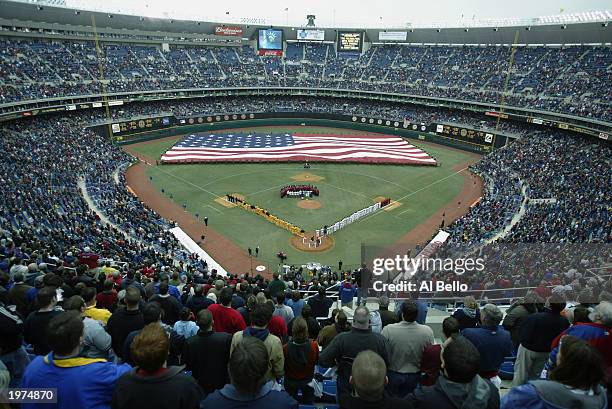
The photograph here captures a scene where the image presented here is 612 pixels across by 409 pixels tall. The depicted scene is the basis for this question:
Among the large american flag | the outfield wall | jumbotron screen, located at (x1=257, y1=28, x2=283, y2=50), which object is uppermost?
jumbotron screen, located at (x1=257, y1=28, x2=283, y2=50)

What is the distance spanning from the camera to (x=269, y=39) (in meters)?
74.5

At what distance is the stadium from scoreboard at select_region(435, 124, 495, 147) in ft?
0.91

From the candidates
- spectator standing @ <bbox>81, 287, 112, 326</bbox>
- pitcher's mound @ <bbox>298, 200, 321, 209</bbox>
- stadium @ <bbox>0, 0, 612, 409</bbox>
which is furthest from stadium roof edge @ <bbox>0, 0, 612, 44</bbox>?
spectator standing @ <bbox>81, 287, 112, 326</bbox>

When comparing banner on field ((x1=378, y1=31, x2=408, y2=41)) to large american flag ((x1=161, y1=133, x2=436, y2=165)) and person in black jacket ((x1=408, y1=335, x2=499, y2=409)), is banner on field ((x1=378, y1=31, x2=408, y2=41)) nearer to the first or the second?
large american flag ((x1=161, y1=133, x2=436, y2=165))

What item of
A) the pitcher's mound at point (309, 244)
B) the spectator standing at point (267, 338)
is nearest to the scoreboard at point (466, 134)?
the pitcher's mound at point (309, 244)

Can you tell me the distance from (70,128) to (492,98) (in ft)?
169

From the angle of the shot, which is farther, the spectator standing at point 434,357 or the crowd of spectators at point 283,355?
the spectator standing at point 434,357

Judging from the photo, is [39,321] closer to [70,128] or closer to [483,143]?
[70,128]

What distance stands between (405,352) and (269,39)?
76816 millimetres

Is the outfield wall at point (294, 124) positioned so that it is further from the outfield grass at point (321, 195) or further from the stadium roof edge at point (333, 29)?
the stadium roof edge at point (333, 29)

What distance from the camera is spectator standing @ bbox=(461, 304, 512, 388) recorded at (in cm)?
546

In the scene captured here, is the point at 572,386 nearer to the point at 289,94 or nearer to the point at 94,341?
the point at 94,341

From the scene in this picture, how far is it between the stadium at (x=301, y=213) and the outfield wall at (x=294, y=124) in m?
0.30

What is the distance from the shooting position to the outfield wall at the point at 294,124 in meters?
52.7
